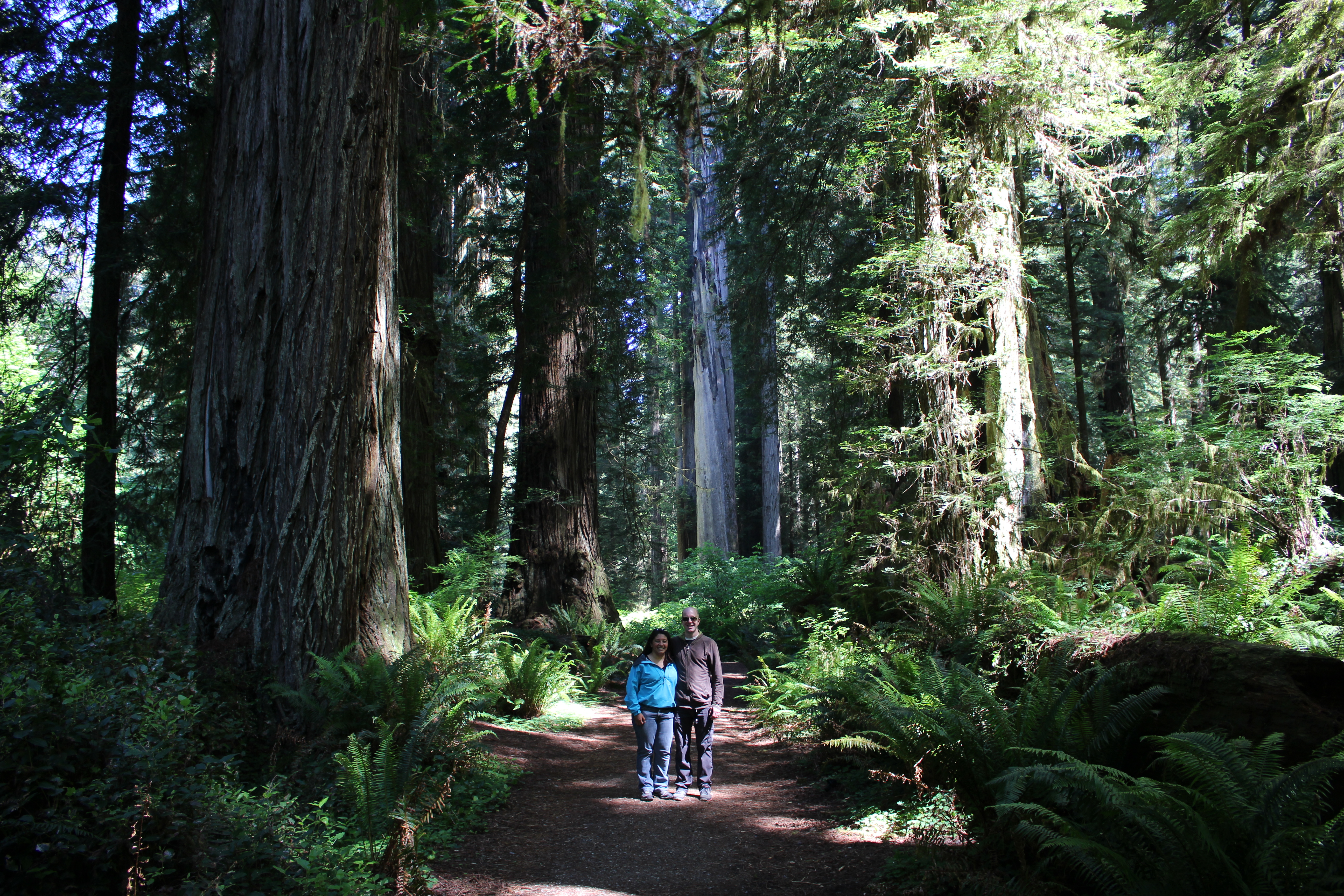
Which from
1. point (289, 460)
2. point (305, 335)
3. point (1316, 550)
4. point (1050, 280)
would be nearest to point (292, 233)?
point (305, 335)

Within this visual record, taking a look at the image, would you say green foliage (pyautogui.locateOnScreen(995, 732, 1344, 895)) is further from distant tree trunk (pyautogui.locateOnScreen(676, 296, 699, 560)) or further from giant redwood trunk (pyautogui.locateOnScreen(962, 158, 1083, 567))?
distant tree trunk (pyautogui.locateOnScreen(676, 296, 699, 560))

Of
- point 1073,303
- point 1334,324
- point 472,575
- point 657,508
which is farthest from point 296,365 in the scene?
point 657,508

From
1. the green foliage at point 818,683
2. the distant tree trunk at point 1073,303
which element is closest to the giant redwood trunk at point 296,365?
the green foliage at point 818,683

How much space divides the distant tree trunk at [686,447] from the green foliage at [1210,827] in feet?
74.2

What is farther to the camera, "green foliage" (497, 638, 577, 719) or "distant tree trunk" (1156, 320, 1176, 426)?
"distant tree trunk" (1156, 320, 1176, 426)

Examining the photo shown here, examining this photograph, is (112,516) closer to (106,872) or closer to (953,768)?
(106,872)

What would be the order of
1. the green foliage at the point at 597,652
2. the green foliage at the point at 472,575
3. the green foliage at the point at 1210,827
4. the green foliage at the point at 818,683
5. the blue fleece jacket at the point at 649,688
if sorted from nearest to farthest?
1. the green foliage at the point at 1210,827
2. the blue fleece jacket at the point at 649,688
3. the green foliage at the point at 818,683
4. the green foliage at the point at 472,575
5. the green foliage at the point at 597,652

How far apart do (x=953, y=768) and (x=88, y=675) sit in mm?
4795

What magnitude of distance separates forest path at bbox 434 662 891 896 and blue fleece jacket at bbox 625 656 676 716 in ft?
2.61

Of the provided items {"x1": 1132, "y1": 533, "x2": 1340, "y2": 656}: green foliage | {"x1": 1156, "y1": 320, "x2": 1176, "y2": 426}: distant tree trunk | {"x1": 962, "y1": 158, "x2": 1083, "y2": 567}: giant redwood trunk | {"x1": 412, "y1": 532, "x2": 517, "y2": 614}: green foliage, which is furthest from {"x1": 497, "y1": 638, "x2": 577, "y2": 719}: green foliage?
{"x1": 1156, "y1": 320, "x2": 1176, "y2": 426}: distant tree trunk

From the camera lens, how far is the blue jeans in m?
6.13

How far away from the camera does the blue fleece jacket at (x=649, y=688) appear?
610 centimetres

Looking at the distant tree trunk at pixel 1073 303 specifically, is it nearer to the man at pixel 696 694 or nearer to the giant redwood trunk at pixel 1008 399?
the giant redwood trunk at pixel 1008 399

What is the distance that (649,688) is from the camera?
241 inches
